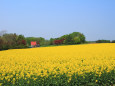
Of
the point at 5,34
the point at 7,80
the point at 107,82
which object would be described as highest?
the point at 5,34

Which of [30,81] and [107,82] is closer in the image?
[30,81]

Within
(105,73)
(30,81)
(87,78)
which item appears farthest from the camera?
(105,73)

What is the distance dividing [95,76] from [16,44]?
38090 millimetres

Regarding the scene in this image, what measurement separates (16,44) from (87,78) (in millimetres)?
38191

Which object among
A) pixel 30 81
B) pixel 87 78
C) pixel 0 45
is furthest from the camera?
pixel 0 45

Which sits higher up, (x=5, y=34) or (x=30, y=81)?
(x=5, y=34)

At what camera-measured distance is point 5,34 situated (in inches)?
1663

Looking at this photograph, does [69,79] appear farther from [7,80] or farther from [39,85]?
[7,80]

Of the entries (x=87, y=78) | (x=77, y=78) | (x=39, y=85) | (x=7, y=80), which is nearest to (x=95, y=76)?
(x=87, y=78)

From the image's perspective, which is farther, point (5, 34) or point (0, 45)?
point (5, 34)

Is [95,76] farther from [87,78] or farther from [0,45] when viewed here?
[0,45]

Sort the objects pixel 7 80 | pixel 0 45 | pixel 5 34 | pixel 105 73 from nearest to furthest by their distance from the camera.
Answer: pixel 7 80
pixel 105 73
pixel 0 45
pixel 5 34

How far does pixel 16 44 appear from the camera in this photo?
141ft

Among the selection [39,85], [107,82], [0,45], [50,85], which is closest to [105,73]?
[107,82]
